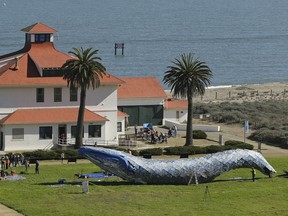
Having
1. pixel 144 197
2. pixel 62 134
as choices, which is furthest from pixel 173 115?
pixel 144 197

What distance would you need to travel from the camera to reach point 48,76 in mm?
98750

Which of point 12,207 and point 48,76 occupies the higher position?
point 48,76

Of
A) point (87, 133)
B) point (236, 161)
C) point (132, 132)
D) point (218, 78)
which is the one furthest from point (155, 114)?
point (218, 78)

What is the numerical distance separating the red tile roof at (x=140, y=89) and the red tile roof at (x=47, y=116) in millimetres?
12176

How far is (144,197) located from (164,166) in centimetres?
577

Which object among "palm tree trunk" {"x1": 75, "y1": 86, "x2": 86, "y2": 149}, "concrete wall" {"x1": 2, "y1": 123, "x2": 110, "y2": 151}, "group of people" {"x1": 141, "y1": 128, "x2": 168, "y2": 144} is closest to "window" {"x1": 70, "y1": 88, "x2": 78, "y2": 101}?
"concrete wall" {"x1": 2, "y1": 123, "x2": 110, "y2": 151}

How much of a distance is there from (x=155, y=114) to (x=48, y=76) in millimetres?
18034

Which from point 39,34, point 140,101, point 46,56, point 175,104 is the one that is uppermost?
point 39,34

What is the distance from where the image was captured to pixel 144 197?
65.8 metres

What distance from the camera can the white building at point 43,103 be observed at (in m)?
96.0

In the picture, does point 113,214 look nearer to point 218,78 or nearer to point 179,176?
point 179,176

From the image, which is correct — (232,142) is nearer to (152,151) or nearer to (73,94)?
(152,151)

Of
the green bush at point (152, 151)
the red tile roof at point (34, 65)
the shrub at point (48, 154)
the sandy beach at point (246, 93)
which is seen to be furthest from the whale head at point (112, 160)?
the sandy beach at point (246, 93)

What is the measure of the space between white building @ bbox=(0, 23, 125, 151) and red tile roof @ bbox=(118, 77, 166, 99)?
9595 millimetres
